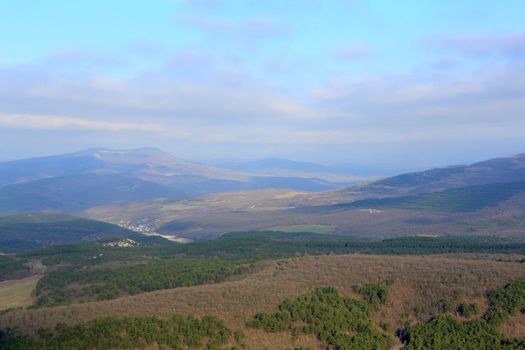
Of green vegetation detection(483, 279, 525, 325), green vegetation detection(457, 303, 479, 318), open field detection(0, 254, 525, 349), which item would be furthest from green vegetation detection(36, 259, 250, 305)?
green vegetation detection(483, 279, 525, 325)

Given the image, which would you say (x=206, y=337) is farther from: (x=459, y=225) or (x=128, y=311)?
(x=459, y=225)

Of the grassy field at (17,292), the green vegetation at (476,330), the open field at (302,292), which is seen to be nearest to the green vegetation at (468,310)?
the green vegetation at (476,330)

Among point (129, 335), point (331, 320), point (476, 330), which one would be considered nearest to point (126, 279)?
point (129, 335)

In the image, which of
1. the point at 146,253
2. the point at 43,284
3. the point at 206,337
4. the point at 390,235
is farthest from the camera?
the point at 390,235

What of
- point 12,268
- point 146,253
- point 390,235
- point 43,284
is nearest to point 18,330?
point 43,284

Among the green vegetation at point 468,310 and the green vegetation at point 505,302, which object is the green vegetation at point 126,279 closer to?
the green vegetation at point 468,310

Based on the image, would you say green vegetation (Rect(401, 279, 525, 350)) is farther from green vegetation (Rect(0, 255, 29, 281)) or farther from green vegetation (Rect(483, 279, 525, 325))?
green vegetation (Rect(0, 255, 29, 281))
